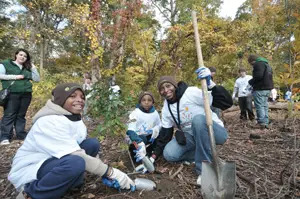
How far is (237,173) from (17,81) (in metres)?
3.99

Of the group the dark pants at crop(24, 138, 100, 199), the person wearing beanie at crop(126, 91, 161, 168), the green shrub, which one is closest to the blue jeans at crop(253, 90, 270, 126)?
the person wearing beanie at crop(126, 91, 161, 168)

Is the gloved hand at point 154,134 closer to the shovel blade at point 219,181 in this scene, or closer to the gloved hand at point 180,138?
the gloved hand at point 180,138

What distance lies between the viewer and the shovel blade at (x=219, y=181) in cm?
194

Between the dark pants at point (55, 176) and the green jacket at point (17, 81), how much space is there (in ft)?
8.98

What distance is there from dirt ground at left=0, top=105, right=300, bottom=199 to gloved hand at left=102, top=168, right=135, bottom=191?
8 cm

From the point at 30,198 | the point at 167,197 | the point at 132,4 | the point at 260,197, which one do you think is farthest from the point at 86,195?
the point at 132,4

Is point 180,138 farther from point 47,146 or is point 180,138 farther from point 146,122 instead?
point 47,146

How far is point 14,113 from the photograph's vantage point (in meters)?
4.18

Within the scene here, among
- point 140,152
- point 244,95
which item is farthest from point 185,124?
point 244,95

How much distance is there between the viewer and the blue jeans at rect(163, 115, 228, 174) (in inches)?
94.8

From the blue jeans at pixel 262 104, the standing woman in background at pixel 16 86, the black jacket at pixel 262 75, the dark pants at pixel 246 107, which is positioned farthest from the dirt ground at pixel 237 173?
the dark pants at pixel 246 107

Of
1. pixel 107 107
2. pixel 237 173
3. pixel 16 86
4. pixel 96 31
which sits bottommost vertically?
pixel 237 173

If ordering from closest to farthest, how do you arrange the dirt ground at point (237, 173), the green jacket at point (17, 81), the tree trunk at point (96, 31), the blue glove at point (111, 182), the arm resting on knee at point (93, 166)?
the arm resting on knee at point (93, 166), the blue glove at point (111, 182), the dirt ground at point (237, 173), the green jacket at point (17, 81), the tree trunk at point (96, 31)

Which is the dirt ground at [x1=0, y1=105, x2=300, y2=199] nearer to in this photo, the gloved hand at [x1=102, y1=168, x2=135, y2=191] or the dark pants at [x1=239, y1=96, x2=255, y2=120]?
the gloved hand at [x1=102, y1=168, x2=135, y2=191]
